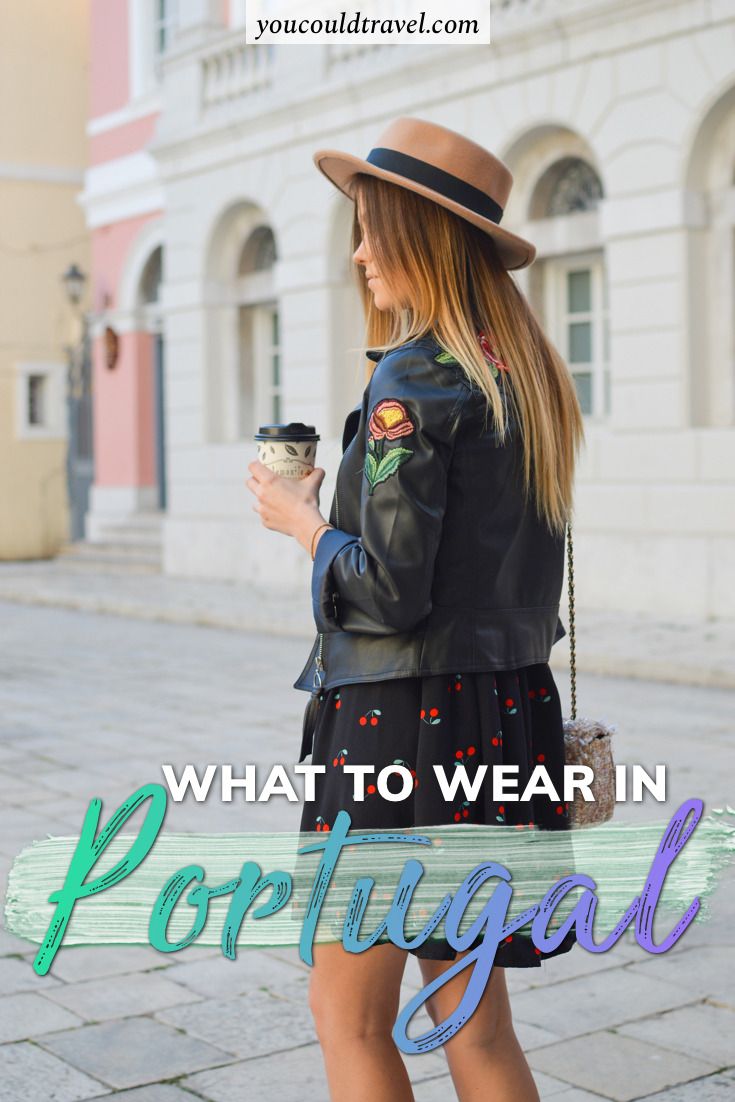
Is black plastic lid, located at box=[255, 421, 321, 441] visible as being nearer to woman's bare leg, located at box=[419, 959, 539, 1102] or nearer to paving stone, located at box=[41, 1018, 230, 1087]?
woman's bare leg, located at box=[419, 959, 539, 1102]

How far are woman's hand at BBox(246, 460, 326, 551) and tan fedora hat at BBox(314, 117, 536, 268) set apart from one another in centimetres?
46

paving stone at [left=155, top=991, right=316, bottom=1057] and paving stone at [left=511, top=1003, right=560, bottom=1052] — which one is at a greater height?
paving stone at [left=511, top=1003, right=560, bottom=1052]

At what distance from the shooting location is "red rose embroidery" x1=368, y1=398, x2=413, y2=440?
2.21 meters

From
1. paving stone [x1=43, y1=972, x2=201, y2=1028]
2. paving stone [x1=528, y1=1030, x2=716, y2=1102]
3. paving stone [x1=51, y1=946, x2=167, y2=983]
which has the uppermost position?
paving stone [x1=528, y1=1030, x2=716, y2=1102]

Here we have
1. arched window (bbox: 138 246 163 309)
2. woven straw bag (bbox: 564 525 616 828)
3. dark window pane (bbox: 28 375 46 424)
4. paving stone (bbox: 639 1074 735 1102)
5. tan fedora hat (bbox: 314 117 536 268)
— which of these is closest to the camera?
tan fedora hat (bbox: 314 117 536 268)

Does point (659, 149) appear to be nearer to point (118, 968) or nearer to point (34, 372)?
point (118, 968)

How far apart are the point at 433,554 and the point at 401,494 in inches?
3.8

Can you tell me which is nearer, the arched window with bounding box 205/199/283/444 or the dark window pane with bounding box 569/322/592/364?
the dark window pane with bounding box 569/322/592/364

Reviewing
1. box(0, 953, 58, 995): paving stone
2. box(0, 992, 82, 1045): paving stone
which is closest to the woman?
box(0, 992, 82, 1045): paving stone

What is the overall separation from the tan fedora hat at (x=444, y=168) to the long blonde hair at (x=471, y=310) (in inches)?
1.1

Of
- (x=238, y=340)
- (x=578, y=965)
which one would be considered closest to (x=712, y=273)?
(x=238, y=340)

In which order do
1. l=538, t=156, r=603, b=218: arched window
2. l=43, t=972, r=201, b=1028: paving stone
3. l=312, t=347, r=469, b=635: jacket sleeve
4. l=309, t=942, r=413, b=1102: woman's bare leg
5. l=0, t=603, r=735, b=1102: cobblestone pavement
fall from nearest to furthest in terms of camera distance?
1. l=312, t=347, r=469, b=635: jacket sleeve
2. l=309, t=942, r=413, b=1102: woman's bare leg
3. l=0, t=603, r=735, b=1102: cobblestone pavement
4. l=43, t=972, r=201, b=1028: paving stone
5. l=538, t=156, r=603, b=218: arched window

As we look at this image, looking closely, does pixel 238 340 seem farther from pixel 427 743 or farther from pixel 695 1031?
pixel 427 743

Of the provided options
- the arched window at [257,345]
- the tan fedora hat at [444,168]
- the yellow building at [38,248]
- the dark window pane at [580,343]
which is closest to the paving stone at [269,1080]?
the tan fedora hat at [444,168]
